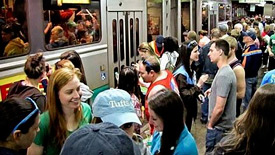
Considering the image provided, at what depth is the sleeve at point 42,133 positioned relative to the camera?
232cm

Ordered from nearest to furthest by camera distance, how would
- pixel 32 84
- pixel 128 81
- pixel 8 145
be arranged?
1. pixel 8 145
2. pixel 32 84
3. pixel 128 81

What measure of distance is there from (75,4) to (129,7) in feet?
5.76

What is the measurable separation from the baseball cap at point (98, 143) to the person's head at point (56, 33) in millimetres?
3642

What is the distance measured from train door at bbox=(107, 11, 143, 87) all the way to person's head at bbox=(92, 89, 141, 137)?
4028mm

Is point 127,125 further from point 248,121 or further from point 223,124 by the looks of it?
point 223,124

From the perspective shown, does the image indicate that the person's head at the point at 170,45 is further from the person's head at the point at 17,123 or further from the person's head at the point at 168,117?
the person's head at the point at 17,123

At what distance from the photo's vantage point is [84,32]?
18.4 feet

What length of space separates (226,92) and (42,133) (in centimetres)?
201

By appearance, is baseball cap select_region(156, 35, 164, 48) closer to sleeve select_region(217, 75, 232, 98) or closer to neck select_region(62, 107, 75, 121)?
sleeve select_region(217, 75, 232, 98)

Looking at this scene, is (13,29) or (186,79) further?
(186,79)

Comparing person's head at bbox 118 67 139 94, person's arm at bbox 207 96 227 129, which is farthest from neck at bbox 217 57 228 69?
person's head at bbox 118 67 139 94

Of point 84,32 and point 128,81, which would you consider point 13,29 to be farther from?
point 84,32

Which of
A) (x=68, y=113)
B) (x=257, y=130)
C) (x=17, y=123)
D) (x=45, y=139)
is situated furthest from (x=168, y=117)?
(x=17, y=123)

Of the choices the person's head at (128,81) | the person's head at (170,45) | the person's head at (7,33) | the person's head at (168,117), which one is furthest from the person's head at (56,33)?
the person's head at (168,117)
